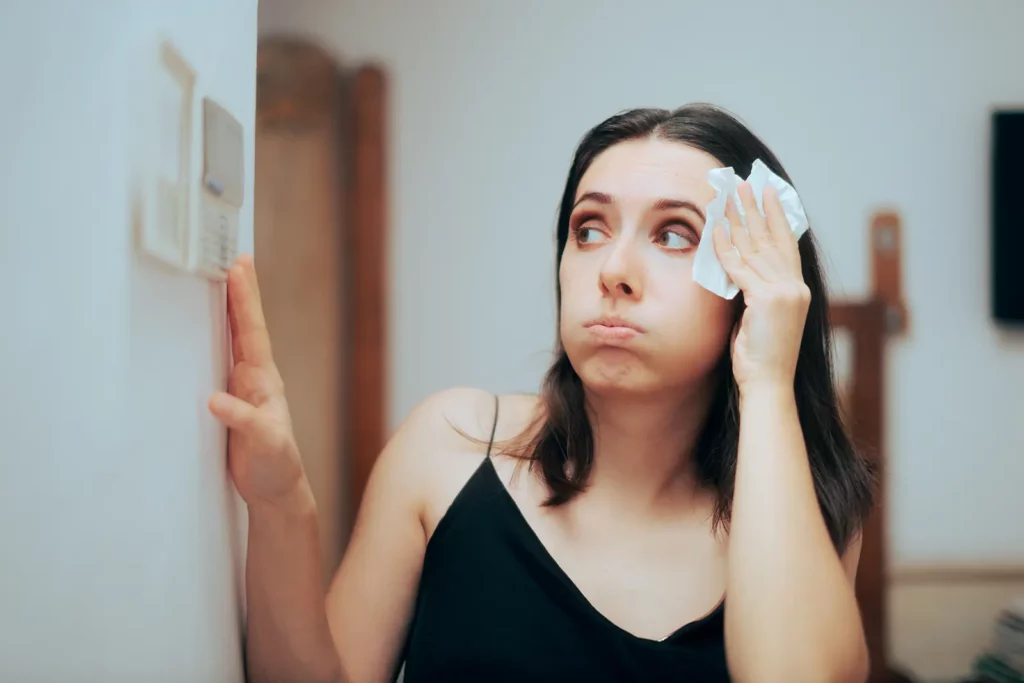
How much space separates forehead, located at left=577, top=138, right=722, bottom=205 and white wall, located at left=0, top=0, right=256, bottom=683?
39 cm

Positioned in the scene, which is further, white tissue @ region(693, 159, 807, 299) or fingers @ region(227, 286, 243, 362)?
white tissue @ region(693, 159, 807, 299)

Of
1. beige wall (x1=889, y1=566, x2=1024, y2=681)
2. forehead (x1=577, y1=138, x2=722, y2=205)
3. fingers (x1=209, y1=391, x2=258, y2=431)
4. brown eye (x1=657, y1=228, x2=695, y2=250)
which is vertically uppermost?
forehead (x1=577, y1=138, x2=722, y2=205)

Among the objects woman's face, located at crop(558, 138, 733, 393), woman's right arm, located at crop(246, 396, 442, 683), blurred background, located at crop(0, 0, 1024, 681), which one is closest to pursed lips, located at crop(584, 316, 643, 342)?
woman's face, located at crop(558, 138, 733, 393)

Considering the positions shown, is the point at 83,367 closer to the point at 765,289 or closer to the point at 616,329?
the point at 616,329

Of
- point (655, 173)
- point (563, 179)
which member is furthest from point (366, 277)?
point (655, 173)

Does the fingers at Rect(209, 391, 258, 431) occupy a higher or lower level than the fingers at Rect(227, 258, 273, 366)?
lower

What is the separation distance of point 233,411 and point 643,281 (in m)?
0.36

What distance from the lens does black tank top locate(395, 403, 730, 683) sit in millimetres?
710

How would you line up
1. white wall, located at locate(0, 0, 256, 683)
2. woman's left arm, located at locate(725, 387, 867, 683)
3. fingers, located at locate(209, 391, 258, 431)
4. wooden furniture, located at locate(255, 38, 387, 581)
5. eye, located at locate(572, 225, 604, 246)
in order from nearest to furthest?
white wall, located at locate(0, 0, 256, 683) → fingers, located at locate(209, 391, 258, 431) → woman's left arm, located at locate(725, 387, 867, 683) → eye, located at locate(572, 225, 604, 246) → wooden furniture, located at locate(255, 38, 387, 581)

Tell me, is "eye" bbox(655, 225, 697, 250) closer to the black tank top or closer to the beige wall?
the black tank top

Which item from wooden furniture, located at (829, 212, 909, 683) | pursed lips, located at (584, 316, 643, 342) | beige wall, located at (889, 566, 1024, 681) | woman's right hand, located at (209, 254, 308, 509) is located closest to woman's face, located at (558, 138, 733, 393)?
pursed lips, located at (584, 316, 643, 342)

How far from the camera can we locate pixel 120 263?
41cm

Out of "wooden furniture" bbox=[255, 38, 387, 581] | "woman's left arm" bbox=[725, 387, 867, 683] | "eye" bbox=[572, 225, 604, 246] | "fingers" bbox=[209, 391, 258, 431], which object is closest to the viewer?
"fingers" bbox=[209, 391, 258, 431]

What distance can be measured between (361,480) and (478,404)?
2.61 ft
